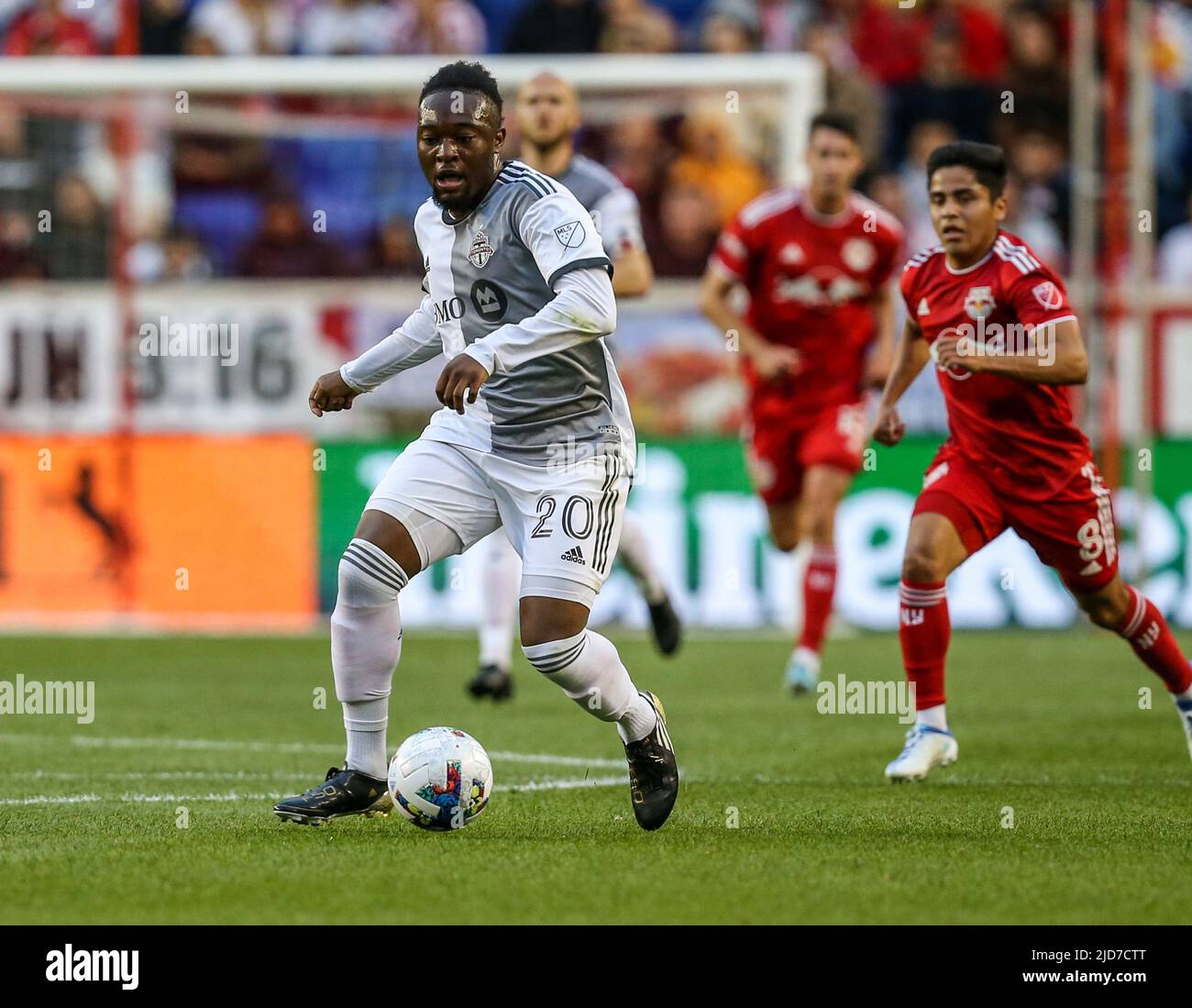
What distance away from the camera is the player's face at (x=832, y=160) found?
34.7ft

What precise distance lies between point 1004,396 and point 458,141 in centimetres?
244

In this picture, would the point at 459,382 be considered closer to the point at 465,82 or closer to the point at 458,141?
the point at 458,141

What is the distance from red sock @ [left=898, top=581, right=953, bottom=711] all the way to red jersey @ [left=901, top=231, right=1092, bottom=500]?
0.47m

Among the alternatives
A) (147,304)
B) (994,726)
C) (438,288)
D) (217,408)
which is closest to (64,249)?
(147,304)

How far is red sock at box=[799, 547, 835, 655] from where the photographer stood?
10.4 metres

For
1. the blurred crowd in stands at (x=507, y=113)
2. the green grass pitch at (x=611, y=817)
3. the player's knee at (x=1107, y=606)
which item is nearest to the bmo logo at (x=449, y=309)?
the green grass pitch at (x=611, y=817)

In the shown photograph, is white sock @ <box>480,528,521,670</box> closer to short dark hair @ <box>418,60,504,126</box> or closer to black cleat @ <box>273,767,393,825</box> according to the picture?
black cleat @ <box>273,767,393,825</box>

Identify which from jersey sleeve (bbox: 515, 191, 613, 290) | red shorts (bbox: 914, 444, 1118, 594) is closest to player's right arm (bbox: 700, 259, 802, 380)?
red shorts (bbox: 914, 444, 1118, 594)

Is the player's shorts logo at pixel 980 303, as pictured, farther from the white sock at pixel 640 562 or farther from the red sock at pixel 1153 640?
the white sock at pixel 640 562

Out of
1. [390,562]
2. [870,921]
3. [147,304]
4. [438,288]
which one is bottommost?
[870,921]

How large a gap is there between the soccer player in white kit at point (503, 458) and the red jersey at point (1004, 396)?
1.62 metres

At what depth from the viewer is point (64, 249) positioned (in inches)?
620

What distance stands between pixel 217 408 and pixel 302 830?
9.66 meters

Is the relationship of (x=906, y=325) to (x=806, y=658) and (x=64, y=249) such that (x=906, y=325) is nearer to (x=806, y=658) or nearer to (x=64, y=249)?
(x=806, y=658)
